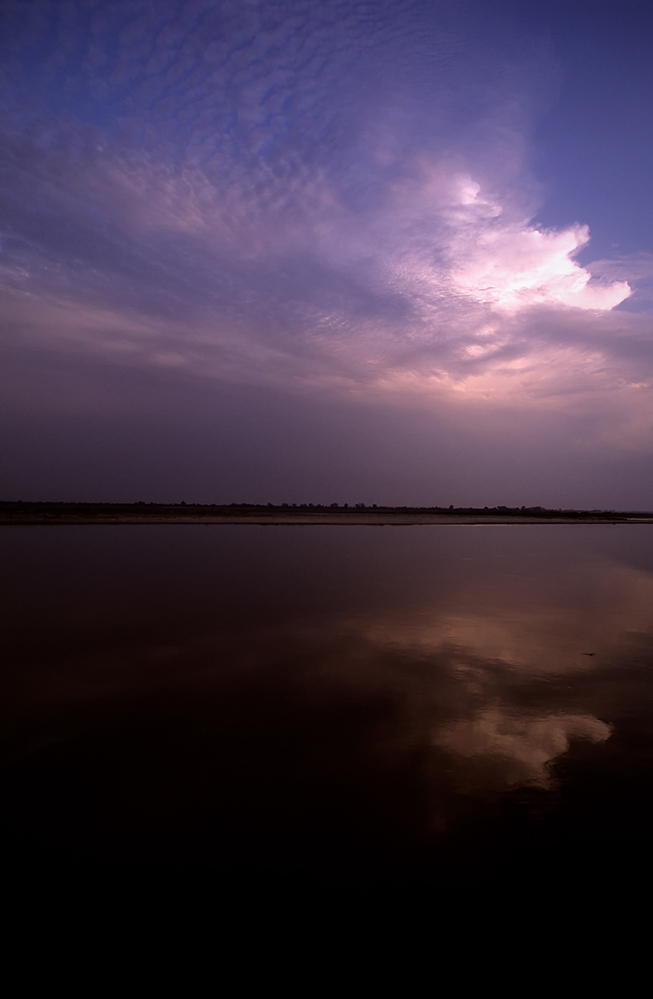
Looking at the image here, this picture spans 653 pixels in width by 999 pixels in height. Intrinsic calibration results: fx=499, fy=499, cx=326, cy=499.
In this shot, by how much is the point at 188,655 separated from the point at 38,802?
4.64m

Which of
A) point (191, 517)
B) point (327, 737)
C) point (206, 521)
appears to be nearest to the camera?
point (327, 737)

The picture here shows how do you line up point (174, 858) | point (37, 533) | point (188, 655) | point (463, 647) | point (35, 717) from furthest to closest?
point (37, 533)
point (463, 647)
point (188, 655)
point (35, 717)
point (174, 858)

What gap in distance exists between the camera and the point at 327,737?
22.3 feet

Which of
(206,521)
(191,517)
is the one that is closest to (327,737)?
(206,521)

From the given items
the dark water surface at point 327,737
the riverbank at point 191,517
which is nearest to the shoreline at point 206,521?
the riverbank at point 191,517

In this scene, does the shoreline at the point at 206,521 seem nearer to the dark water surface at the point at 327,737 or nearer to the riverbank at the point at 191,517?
the riverbank at the point at 191,517

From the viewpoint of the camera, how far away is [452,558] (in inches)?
1041

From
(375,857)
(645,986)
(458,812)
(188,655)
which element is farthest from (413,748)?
(188,655)

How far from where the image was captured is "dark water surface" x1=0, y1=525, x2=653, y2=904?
15.4 feet

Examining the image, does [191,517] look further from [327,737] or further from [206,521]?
[327,737]

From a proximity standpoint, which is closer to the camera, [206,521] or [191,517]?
[206,521]

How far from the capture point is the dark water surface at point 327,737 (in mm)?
4688

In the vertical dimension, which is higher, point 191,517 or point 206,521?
point 191,517

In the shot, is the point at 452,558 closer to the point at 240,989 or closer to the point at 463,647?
the point at 463,647
